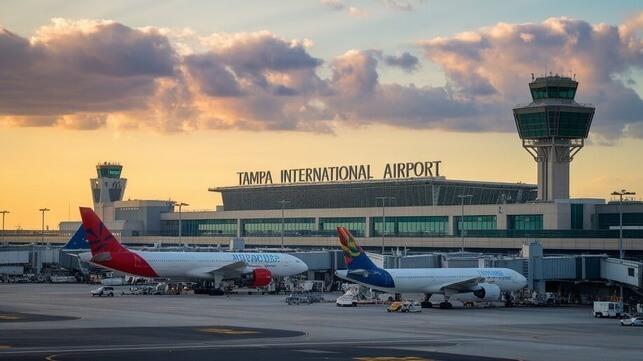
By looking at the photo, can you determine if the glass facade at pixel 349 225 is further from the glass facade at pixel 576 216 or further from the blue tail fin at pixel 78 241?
the blue tail fin at pixel 78 241

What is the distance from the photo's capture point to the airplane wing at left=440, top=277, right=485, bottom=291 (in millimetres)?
102688

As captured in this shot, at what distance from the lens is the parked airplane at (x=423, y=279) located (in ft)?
330

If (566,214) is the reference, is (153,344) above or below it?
below

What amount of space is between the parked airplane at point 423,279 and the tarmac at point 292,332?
7.33 feet

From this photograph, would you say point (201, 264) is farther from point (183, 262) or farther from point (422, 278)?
point (422, 278)

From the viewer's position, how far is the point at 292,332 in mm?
71250

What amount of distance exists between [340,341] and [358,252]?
3663cm

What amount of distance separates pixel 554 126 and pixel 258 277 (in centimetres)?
6729

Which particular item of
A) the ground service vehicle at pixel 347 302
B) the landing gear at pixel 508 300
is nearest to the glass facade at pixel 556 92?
the landing gear at pixel 508 300

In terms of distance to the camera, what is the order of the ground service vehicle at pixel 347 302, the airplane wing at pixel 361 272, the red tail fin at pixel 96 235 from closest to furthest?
1. the airplane wing at pixel 361 272
2. the ground service vehicle at pixel 347 302
3. the red tail fin at pixel 96 235

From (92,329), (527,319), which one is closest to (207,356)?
(92,329)

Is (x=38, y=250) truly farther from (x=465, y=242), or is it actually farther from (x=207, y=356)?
(x=207, y=356)

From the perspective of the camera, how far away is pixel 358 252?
3994 inches

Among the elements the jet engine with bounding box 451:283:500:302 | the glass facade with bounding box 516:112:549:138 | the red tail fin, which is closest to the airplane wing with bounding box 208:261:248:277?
the red tail fin
